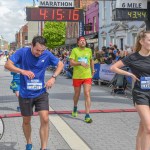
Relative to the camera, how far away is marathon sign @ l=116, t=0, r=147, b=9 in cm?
1416

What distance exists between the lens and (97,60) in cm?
1800

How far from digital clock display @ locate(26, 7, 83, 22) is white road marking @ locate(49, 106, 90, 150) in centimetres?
1006

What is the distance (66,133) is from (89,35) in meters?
35.5

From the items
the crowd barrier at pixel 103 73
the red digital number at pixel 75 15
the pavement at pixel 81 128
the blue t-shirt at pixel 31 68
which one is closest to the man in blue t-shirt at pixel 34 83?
the blue t-shirt at pixel 31 68

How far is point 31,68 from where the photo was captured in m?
5.50

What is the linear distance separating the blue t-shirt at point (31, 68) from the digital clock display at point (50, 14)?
12.7m

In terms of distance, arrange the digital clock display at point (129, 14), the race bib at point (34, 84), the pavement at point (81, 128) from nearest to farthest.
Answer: the race bib at point (34, 84) → the pavement at point (81, 128) → the digital clock display at point (129, 14)

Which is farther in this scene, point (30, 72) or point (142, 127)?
point (30, 72)

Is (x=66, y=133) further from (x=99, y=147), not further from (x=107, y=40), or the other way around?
(x=107, y=40)

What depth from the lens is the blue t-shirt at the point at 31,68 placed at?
18.0 ft

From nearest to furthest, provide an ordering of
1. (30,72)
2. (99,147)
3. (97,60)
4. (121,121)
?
(30,72) → (99,147) → (121,121) → (97,60)

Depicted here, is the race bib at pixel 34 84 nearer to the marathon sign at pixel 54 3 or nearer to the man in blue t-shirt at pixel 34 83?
the man in blue t-shirt at pixel 34 83

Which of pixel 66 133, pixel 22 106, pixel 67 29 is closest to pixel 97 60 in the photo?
pixel 66 133

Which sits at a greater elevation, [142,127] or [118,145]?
[142,127]
